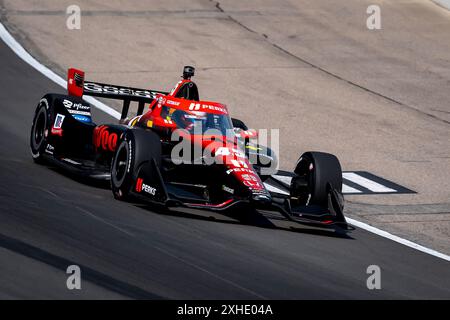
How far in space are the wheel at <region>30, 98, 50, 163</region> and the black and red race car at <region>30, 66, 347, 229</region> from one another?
0.6 inches

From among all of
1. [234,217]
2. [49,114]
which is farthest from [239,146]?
[49,114]

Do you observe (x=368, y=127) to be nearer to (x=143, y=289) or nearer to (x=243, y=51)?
(x=243, y=51)

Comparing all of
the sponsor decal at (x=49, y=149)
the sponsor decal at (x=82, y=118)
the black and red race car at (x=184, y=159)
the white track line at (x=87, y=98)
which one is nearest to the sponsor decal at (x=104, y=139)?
the black and red race car at (x=184, y=159)

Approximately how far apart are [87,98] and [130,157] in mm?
7374

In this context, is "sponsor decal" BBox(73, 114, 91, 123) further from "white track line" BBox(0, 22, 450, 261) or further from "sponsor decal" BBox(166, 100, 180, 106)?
"white track line" BBox(0, 22, 450, 261)

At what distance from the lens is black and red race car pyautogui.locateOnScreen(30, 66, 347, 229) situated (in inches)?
507

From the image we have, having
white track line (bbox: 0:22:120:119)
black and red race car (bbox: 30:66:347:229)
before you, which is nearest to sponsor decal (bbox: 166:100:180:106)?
black and red race car (bbox: 30:66:347:229)

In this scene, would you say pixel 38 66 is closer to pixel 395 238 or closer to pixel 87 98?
pixel 87 98

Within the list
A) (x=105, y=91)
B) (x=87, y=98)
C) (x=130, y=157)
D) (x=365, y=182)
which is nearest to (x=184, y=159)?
(x=130, y=157)

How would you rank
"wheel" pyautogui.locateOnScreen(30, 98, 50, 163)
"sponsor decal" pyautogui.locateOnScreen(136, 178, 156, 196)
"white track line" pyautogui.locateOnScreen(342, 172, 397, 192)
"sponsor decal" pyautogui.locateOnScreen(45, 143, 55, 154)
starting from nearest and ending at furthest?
"sponsor decal" pyautogui.locateOnScreen(136, 178, 156, 196), "sponsor decal" pyautogui.locateOnScreen(45, 143, 55, 154), "wheel" pyautogui.locateOnScreen(30, 98, 50, 163), "white track line" pyautogui.locateOnScreen(342, 172, 397, 192)

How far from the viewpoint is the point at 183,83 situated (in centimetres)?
1460

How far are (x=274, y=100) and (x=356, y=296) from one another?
11011mm

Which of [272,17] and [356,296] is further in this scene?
[272,17]

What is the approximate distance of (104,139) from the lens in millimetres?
14414
